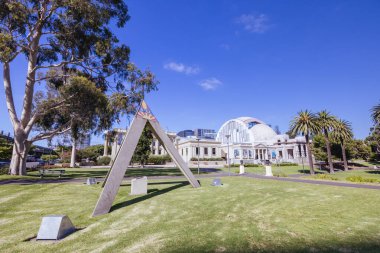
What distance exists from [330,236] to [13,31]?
94.8 ft

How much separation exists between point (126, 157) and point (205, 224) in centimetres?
532

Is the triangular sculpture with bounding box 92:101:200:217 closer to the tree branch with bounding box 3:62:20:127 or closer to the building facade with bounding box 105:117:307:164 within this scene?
the tree branch with bounding box 3:62:20:127

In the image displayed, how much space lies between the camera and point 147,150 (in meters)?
46.8

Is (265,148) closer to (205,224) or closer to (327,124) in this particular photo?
(327,124)

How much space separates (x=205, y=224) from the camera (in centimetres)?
686

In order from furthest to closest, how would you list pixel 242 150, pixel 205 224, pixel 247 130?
pixel 247 130 < pixel 242 150 < pixel 205 224

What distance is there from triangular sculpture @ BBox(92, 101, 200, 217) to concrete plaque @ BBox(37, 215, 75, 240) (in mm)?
1995

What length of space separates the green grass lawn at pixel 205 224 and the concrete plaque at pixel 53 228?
0.73ft

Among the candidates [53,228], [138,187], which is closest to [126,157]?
[138,187]

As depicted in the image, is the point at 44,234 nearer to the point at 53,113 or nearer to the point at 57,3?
the point at 57,3

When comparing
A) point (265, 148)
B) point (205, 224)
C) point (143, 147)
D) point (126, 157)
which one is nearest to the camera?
point (205, 224)

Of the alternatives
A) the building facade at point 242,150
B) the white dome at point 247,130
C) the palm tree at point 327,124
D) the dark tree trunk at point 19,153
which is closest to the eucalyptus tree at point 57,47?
the dark tree trunk at point 19,153

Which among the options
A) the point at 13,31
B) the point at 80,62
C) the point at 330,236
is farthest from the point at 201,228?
the point at 13,31

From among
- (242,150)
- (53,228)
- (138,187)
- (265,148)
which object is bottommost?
(53,228)
